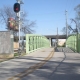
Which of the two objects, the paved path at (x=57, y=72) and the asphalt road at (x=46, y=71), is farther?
the asphalt road at (x=46, y=71)

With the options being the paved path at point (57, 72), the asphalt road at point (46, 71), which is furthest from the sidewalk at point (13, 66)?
the paved path at point (57, 72)

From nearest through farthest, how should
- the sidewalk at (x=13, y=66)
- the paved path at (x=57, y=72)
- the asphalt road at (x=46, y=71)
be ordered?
the paved path at (x=57, y=72), the asphalt road at (x=46, y=71), the sidewalk at (x=13, y=66)

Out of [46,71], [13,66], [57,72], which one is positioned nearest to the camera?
[57,72]

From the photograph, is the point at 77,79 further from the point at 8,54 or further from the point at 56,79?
the point at 8,54

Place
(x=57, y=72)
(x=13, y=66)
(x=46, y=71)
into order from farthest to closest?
(x=13, y=66), (x=46, y=71), (x=57, y=72)

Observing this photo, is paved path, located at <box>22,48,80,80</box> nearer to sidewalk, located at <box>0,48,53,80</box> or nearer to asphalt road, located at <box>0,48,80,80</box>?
asphalt road, located at <box>0,48,80,80</box>

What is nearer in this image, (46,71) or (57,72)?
(57,72)

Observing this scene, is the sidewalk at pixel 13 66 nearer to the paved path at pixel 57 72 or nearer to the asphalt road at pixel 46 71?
the asphalt road at pixel 46 71

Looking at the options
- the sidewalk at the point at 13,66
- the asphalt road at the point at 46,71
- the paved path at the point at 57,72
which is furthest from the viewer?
the sidewalk at the point at 13,66

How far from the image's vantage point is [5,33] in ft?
74.4

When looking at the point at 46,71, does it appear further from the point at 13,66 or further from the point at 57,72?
the point at 13,66

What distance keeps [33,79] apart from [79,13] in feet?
166

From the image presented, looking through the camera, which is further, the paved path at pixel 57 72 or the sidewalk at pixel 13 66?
the sidewalk at pixel 13 66

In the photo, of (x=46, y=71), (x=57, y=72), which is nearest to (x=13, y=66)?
(x=46, y=71)
